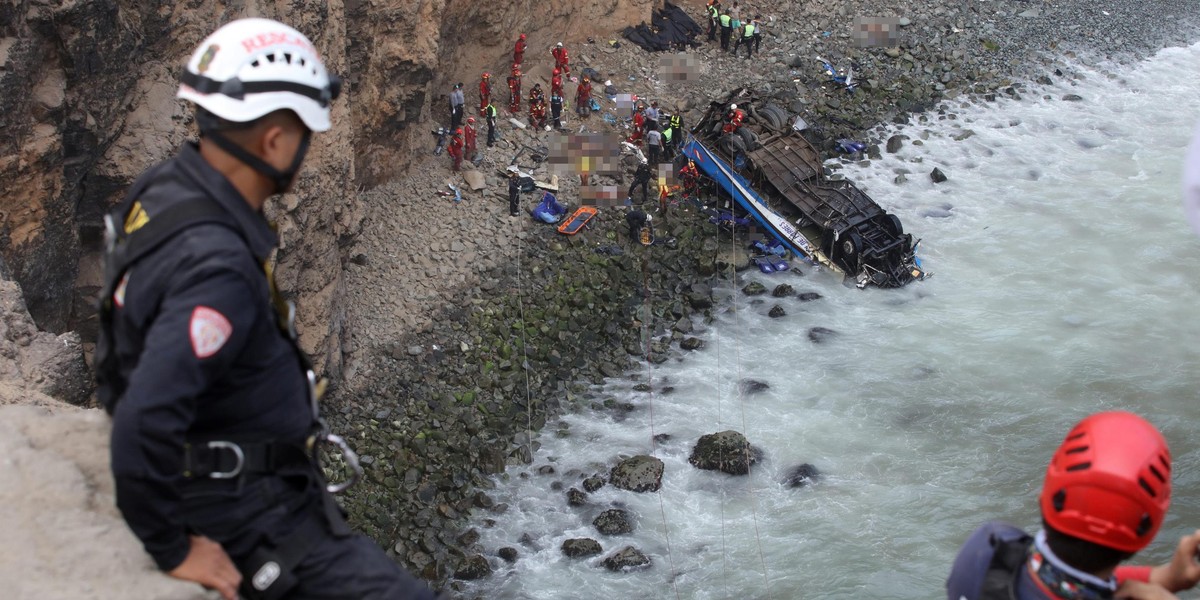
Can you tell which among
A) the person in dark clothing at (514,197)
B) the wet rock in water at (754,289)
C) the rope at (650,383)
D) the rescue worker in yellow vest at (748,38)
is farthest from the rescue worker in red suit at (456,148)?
the rescue worker in yellow vest at (748,38)

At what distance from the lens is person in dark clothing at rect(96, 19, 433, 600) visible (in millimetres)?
2287

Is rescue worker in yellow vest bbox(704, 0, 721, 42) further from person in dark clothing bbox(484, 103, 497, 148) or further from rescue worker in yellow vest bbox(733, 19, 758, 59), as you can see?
person in dark clothing bbox(484, 103, 497, 148)

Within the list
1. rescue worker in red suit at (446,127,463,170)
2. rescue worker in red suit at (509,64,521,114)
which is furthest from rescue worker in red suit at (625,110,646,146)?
rescue worker in red suit at (446,127,463,170)

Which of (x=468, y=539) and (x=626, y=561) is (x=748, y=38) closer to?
(x=626, y=561)

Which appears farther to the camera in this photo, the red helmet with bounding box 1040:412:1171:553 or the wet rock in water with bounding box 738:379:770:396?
the wet rock in water with bounding box 738:379:770:396

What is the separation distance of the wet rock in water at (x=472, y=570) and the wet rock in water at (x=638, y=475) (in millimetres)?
1851

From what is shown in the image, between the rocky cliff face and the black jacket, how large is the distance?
22.2ft

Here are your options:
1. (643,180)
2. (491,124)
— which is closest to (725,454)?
(643,180)

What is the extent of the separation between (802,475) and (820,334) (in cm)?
315

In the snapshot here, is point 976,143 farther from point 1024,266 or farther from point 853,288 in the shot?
point 853,288

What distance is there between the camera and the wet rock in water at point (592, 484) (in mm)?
11180

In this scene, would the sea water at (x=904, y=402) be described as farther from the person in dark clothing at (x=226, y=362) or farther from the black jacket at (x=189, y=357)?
the black jacket at (x=189, y=357)

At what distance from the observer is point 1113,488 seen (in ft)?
7.60

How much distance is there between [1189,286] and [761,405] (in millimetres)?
6955
